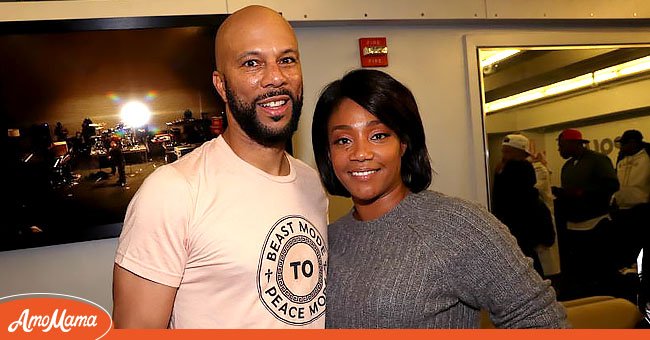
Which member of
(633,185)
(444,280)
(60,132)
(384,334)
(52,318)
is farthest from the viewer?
(633,185)

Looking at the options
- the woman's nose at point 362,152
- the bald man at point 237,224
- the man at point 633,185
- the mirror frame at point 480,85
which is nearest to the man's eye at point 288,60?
the bald man at point 237,224

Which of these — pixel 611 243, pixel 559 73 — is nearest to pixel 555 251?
pixel 611 243

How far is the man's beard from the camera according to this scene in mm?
1592

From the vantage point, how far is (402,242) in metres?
1.59

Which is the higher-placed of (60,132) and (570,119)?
(60,132)

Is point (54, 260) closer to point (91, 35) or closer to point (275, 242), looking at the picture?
point (91, 35)

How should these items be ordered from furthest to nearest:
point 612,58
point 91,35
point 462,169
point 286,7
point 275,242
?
point 612,58 → point 462,169 → point 286,7 → point 91,35 → point 275,242

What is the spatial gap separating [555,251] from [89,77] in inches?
107

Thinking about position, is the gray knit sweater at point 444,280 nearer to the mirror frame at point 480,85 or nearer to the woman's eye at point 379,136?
the woman's eye at point 379,136

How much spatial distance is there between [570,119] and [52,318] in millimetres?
3225

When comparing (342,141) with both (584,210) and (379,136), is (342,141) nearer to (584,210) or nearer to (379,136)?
(379,136)

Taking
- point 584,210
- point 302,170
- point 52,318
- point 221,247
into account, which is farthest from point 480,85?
point 52,318

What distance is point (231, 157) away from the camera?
5.27ft

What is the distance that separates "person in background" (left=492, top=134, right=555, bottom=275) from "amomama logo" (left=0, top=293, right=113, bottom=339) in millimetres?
2629
